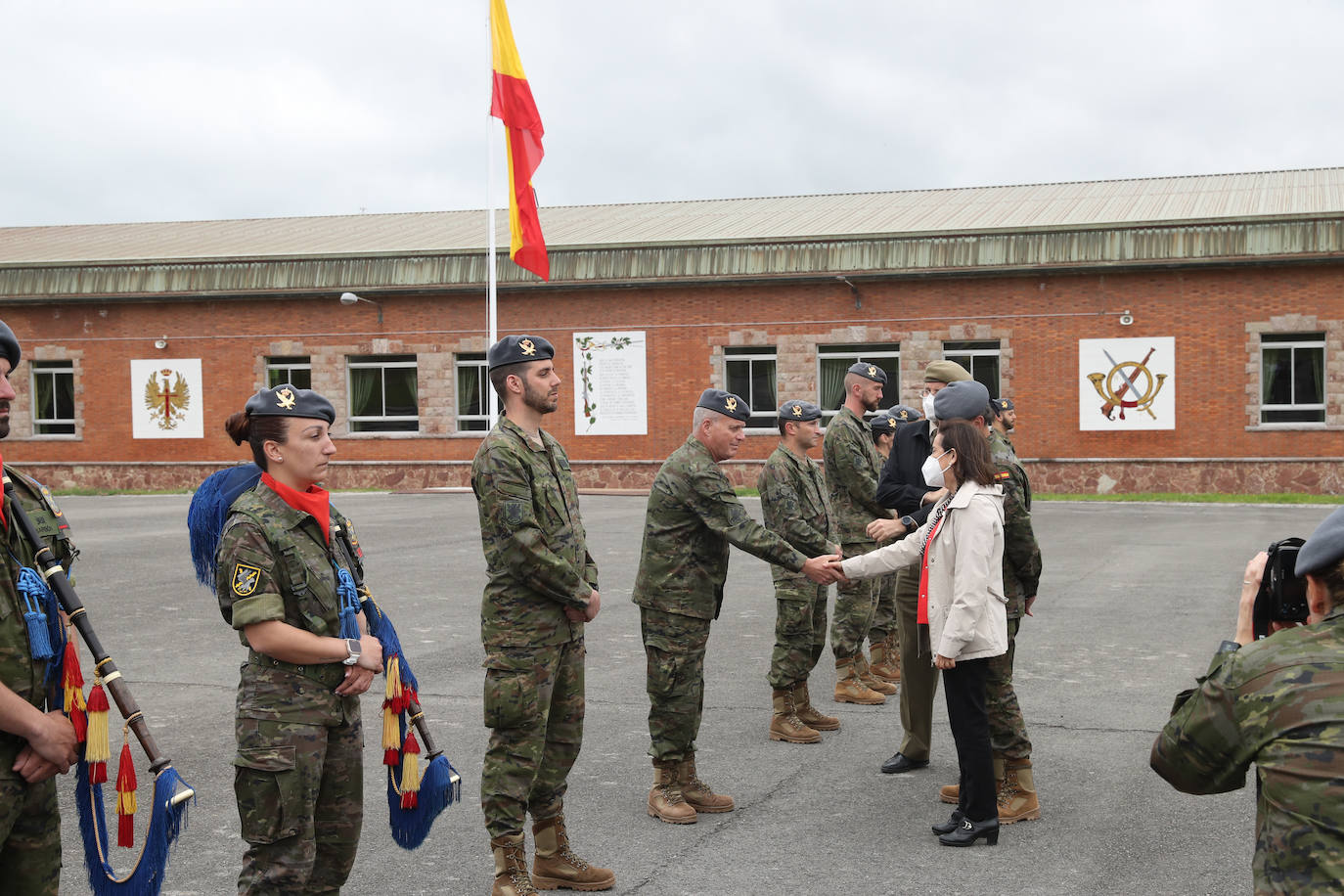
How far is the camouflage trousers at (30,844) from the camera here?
10.2ft

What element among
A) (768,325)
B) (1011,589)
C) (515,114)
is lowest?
(1011,589)

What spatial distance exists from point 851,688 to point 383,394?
2512 centimetres

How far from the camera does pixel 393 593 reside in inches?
495

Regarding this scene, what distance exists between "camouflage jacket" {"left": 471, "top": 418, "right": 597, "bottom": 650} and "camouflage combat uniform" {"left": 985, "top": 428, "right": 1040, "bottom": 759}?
2.16 metres

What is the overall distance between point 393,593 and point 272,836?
9081mm

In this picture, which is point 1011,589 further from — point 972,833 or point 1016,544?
point 972,833

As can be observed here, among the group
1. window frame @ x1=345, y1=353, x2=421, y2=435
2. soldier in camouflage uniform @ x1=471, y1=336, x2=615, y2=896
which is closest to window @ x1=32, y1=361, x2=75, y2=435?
window frame @ x1=345, y1=353, x2=421, y2=435

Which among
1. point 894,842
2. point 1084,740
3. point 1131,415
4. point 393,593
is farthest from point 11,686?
point 1131,415

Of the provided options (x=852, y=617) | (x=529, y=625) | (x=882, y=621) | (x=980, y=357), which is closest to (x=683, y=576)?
(x=529, y=625)

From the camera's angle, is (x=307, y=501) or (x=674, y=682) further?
(x=674, y=682)

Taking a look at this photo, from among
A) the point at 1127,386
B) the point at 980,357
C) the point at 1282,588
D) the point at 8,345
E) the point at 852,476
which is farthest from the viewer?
the point at 980,357

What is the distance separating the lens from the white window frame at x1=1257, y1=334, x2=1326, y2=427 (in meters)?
25.7

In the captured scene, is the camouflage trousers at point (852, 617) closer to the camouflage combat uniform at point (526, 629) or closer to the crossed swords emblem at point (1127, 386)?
the camouflage combat uniform at point (526, 629)

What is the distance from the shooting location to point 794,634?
735 cm
